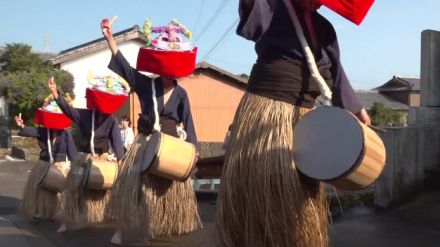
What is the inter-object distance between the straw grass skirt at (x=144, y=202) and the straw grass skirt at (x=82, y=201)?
1.14 meters

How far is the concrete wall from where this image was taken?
5871mm

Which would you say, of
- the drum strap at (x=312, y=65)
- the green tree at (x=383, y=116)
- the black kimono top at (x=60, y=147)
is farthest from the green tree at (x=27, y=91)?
the drum strap at (x=312, y=65)

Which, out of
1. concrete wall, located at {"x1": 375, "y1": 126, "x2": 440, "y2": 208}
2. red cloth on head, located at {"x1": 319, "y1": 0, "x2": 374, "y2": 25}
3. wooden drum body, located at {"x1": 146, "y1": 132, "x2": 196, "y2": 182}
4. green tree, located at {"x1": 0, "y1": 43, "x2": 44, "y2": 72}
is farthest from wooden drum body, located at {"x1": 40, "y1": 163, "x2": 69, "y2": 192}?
green tree, located at {"x1": 0, "y1": 43, "x2": 44, "y2": 72}

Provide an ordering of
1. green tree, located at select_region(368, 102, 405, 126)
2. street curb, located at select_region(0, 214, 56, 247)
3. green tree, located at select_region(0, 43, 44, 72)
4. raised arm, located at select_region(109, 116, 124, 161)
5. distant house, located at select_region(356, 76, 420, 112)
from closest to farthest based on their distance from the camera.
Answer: street curb, located at select_region(0, 214, 56, 247)
raised arm, located at select_region(109, 116, 124, 161)
green tree, located at select_region(368, 102, 405, 126)
green tree, located at select_region(0, 43, 44, 72)
distant house, located at select_region(356, 76, 420, 112)

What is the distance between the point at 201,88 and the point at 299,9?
20.8 m

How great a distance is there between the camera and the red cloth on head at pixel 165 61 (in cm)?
509

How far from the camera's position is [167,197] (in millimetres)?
5246

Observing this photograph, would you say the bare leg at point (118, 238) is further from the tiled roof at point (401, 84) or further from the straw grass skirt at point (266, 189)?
the tiled roof at point (401, 84)

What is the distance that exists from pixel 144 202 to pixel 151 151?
69 centimetres

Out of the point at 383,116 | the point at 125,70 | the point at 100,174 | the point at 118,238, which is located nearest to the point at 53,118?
the point at 100,174

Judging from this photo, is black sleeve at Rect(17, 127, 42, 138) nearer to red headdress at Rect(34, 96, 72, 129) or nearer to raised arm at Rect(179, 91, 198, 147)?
red headdress at Rect(34, 96, 72, 129)

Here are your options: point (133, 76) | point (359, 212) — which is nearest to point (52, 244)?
point (133, 76)

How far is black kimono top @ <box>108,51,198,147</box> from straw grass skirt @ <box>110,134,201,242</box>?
29cm

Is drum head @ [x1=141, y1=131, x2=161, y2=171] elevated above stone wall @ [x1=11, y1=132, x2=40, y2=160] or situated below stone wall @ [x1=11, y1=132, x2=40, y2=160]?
above
